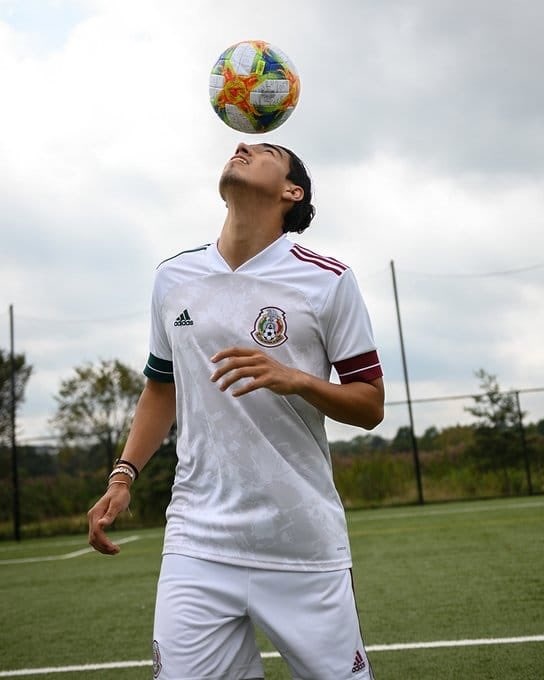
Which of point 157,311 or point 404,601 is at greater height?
point 157,311

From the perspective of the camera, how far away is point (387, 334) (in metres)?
16.8

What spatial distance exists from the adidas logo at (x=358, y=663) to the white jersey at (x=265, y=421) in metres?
0.23

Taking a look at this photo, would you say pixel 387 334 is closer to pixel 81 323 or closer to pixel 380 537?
pixel 380 537

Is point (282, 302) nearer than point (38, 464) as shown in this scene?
Yes

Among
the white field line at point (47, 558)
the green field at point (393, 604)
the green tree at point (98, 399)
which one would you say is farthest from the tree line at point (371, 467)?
the green field at point (393, 604)

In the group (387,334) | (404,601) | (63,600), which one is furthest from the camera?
(387,334)

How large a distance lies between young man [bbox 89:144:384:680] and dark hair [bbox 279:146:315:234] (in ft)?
0.35

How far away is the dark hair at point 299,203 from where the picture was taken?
2.78m

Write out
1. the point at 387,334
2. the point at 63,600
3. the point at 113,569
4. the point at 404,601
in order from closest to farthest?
the point at 404,601
the point at 63,600
the point at 113,569
the point at 387,334

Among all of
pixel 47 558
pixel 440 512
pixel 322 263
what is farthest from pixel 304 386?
pixel 440 512

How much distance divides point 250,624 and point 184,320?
0.87 metres

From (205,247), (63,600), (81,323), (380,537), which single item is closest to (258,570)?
(205,247)

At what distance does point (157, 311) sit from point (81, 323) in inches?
715

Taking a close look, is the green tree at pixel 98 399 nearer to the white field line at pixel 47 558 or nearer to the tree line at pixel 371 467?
the tree line at pixel 371 467
